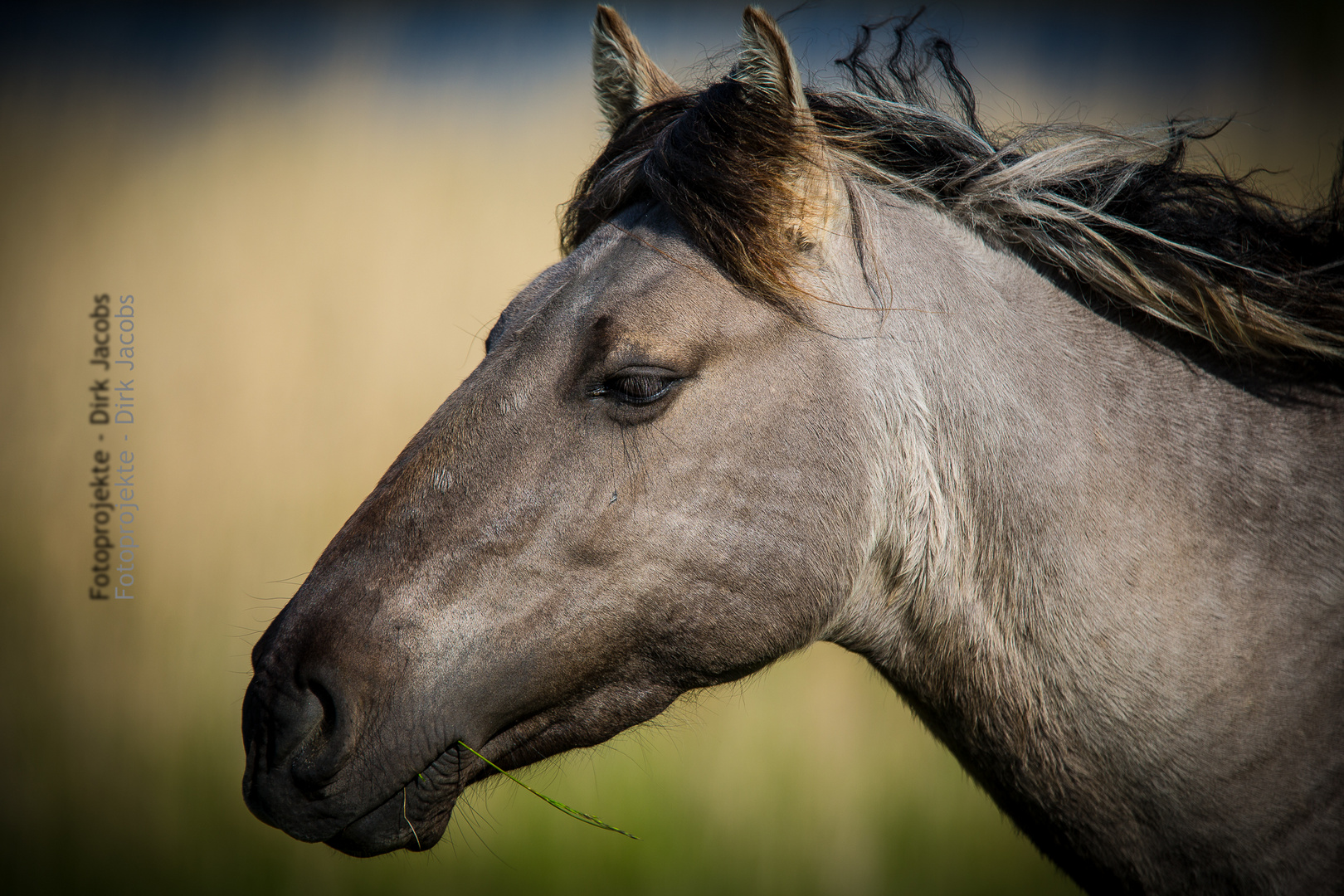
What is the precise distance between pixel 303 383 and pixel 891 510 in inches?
193

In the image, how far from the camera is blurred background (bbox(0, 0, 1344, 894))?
4.23 meters

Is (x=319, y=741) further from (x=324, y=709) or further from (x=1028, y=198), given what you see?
(x=1028, y=198)

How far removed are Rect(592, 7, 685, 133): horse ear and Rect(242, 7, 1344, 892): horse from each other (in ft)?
1.68

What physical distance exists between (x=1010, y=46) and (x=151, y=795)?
7765mm

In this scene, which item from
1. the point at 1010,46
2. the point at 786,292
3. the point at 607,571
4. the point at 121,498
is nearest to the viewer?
the point at 607,571

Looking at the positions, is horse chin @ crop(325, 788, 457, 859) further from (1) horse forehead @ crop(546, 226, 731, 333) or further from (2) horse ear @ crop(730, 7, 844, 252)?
(2) horse ear @ crop(730, 7, 844, 252)

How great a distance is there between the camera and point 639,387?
162 cm

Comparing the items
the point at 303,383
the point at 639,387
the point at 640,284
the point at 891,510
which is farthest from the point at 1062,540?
the point at 303,383

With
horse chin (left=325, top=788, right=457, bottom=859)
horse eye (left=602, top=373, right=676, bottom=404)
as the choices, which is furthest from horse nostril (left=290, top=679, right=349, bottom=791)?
horse eye (left=602, top=373, right=676, bottom=404)

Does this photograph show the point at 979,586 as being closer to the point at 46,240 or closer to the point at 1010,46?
the point at 1010,46

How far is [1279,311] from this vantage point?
1733 mm

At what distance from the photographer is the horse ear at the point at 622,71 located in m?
2.21

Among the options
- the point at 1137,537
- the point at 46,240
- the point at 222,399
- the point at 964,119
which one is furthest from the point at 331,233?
the point at 1137,537

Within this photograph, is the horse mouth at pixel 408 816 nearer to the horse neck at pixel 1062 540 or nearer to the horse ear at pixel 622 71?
the horse neck at pixel 1062 540
